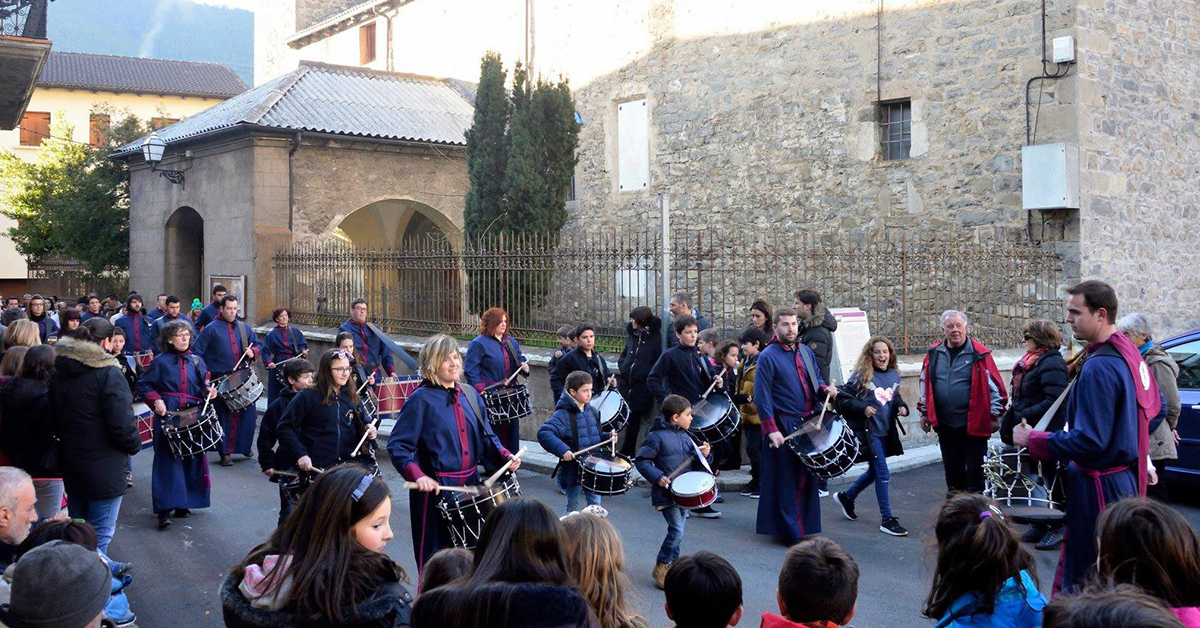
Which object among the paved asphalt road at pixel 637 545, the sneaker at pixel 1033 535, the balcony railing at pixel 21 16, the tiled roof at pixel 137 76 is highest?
the tiled roof at pixel 137 76

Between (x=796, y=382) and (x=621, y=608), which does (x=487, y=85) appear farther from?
(x=621, y=608)

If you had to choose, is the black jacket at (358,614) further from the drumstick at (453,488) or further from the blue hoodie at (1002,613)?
the drumstick at (453,488)

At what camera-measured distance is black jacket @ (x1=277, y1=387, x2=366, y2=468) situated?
6.80 m

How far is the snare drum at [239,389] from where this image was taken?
1010 cm

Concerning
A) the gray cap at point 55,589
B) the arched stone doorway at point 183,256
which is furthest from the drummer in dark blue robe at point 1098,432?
the arched stone doorway at point 183,256

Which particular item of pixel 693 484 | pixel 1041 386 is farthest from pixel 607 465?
pixel 1041 386

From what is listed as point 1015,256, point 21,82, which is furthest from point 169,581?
point 1015,256

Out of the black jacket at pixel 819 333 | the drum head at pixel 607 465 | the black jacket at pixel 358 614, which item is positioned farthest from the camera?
the black jacket at pixel 819 333

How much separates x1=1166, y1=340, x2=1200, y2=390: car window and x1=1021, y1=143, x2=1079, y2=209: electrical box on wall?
516 centimetres

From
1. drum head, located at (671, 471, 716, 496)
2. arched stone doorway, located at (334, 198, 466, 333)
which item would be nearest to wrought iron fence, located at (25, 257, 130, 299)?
arched stone doorway, located at (334, 198, 466, 333)

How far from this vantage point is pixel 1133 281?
589 inches

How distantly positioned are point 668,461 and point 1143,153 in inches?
448

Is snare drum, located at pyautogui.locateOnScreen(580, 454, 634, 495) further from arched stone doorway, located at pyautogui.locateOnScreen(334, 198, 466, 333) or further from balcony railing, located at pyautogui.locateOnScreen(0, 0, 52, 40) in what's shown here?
balcony railing, located at pyautogui.locateOnScreen(0, 0, 52, 40)

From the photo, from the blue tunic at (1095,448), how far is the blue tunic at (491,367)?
20.4 ft
